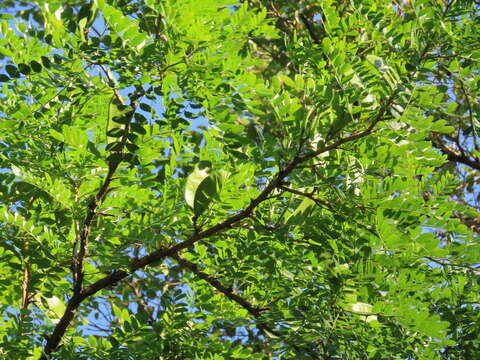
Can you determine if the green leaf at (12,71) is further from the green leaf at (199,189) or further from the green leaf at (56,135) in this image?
the green leaf at (199,189)

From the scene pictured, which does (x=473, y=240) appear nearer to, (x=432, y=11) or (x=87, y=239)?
(x=432, y=11)

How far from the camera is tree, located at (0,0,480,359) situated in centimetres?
164

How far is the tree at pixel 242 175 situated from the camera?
64.6 inches

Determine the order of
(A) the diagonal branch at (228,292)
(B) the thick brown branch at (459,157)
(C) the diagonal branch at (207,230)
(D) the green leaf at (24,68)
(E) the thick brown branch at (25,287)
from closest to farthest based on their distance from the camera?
(C) the diagonal branch at (207,230)
(D) the green leaf at (24,68)
(A) the diagonal branch at (228,292)
(E) the thick brown branch at (25,287)
(B) the thick brown branch at (459,157)

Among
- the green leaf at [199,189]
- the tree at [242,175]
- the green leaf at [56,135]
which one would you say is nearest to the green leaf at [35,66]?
the tree at [242,175]

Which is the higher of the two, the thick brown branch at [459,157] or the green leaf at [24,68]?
the thick brown branch at [459,157]

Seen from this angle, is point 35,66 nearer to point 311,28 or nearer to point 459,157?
point 311,28

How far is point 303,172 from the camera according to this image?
1725 millimetres

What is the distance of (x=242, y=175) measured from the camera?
1774 mm

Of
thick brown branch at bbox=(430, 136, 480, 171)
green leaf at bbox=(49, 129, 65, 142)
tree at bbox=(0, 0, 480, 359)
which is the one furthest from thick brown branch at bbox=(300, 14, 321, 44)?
green leaf at bbox=(49, 129, 65, 142)

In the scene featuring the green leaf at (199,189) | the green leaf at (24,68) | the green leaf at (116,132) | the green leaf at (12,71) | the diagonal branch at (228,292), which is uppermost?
the green leaf at (12,71)

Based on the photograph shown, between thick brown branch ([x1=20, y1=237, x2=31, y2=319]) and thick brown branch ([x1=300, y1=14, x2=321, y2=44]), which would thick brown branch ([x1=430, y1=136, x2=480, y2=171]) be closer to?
thick brown branch ([x1=300, y1=14, x2=321, y2=44])

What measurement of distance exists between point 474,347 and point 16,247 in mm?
1545

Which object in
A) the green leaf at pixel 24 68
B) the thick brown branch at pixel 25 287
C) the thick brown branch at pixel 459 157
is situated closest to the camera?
the green leaf at pixel 24 68
